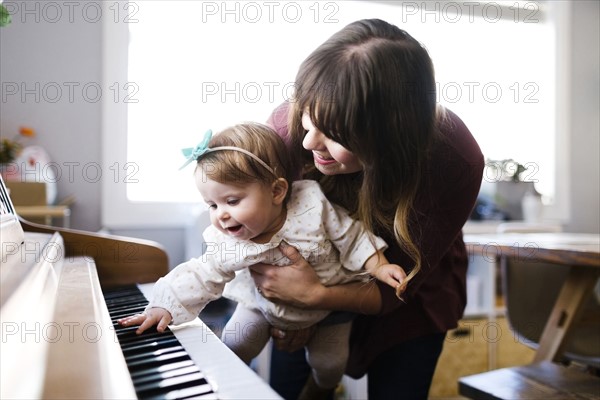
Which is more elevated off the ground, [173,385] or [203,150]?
[203,150]

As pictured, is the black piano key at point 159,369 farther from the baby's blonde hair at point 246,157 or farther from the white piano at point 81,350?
the baby's blonde hair at point 246,157

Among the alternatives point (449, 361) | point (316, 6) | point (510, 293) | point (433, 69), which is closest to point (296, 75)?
point (433, 69)

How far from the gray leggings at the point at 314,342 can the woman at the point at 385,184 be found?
3 centimetres

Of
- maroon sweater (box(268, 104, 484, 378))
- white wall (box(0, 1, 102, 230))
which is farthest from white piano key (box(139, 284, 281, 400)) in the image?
white wall (box(0, 1, 102, 230))

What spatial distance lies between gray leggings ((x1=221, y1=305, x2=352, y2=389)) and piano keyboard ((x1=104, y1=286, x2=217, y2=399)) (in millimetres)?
238

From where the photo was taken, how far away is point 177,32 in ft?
2.85

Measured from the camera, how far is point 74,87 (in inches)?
52.9

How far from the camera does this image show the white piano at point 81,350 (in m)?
0.32

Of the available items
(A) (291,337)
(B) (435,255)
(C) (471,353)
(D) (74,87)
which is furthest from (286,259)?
(C) (471,353)

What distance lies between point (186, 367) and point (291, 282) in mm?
359

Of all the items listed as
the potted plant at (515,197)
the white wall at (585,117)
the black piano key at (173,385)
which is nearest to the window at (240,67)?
the black piano key at (173,385)

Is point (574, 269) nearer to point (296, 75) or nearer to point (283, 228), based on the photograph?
point (283, 228)

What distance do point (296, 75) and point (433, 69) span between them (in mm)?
169

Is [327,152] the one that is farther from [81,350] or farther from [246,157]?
[81,350]
